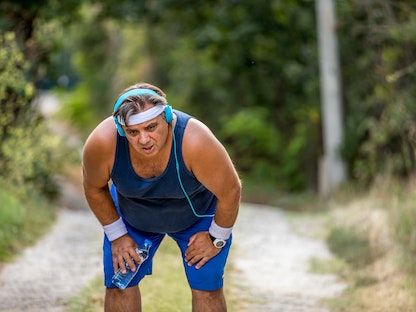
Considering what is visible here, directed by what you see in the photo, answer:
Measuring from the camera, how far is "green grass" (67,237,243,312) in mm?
5957

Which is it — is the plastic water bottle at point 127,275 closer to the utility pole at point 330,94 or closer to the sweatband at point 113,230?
the sweatband at point 113,230

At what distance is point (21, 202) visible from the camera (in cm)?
1023

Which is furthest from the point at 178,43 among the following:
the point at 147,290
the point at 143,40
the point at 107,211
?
the point at 107,211

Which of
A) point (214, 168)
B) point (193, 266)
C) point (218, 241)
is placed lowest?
point (193, 266)

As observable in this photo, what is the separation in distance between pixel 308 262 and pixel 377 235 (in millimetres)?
753

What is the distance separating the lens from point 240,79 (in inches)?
784

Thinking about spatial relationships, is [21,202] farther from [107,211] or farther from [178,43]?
[178,43]

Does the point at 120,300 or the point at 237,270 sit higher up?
the point at 120,300

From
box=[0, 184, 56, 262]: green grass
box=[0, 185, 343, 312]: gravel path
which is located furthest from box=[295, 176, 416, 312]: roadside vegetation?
box=[0, 184, 56, 262]: green grass

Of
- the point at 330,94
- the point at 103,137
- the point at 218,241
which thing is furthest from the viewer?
the point at 330,94

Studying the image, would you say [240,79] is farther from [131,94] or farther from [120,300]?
[131,94]

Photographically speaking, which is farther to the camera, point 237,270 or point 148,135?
point 237,270

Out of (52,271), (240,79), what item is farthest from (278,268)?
(240,79)

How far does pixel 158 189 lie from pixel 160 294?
2434mm
